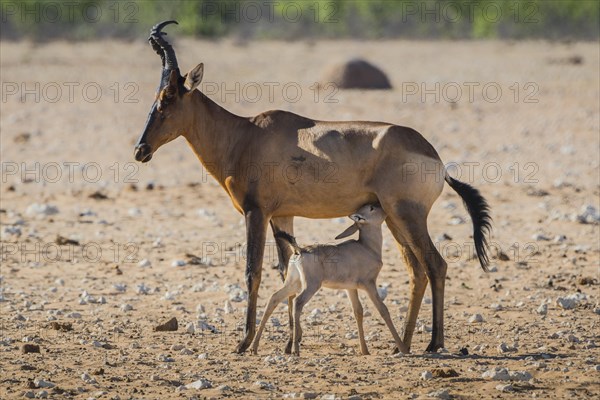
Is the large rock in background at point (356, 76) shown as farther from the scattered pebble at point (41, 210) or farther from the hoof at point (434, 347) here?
the hoof at point (434, 347)

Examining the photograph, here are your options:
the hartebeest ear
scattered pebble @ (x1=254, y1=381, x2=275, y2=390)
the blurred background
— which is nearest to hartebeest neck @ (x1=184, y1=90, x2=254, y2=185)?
the hartebeest ear

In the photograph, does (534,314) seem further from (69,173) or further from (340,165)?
(69,173)

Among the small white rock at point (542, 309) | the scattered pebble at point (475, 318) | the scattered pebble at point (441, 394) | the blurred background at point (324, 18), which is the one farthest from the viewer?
the blurred background at point (324, 18)

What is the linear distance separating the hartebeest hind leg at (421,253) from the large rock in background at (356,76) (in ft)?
65.0

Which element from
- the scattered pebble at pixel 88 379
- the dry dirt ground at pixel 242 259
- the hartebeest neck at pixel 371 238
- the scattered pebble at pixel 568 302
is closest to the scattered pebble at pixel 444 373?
the dry dirt ground at pixel 242 259

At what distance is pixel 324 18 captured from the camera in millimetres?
69312

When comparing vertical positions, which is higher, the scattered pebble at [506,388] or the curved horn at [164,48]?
the curved horn at [164,48]

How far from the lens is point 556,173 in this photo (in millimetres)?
20453

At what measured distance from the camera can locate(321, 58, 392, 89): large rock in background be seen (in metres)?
30.3

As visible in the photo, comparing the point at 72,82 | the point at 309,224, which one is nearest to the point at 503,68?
the point at 72,82

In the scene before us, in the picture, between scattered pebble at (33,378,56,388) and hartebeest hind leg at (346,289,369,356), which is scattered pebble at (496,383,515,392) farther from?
scattered pebble at (33,378,56,388)

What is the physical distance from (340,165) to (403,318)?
84.8 inches

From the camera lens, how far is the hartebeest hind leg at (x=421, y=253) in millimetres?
10477

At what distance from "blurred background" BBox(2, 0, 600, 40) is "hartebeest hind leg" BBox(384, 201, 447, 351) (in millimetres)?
44645
